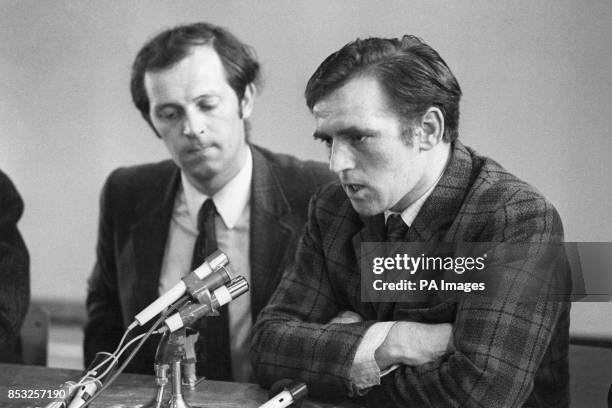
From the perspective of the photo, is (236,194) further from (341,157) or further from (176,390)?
(176,390)

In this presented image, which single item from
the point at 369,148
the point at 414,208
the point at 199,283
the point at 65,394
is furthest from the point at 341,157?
the point at 65,394

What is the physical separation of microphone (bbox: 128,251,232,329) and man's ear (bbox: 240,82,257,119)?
61 cm

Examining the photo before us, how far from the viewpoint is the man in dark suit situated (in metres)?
2.17

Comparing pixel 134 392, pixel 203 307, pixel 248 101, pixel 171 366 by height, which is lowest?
pixel 134 392

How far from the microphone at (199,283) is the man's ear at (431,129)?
1.74ft

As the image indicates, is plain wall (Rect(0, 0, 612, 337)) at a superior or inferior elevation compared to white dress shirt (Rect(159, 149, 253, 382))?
superior

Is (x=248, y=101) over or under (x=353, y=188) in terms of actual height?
over

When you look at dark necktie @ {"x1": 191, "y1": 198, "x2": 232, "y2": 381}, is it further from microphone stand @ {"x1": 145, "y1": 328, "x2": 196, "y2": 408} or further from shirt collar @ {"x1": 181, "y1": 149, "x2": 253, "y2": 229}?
microphone stand @ {"x1": 145, "y1": 328, "x2": 196, "y2": 408}

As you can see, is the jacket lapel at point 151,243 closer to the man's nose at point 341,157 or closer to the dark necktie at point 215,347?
the dark necktie at point 215,347

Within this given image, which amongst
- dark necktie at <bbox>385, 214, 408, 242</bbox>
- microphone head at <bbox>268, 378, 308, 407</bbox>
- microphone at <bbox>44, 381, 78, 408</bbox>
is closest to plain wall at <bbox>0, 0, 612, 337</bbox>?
dark necktie at <bbox>385, 214, 408, 242</bbox>

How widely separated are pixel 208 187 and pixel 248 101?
265 millimetres

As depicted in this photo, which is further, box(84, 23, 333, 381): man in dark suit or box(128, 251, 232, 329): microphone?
box(84, 23, 333, 381): man in dark suit

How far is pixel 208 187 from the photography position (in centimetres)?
224

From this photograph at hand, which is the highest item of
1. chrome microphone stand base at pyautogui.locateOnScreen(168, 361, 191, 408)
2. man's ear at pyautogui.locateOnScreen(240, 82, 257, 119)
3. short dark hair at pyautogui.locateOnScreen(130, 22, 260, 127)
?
short dark hair at pyautogui.locateOnScreen(130, 22, 260, 127)
